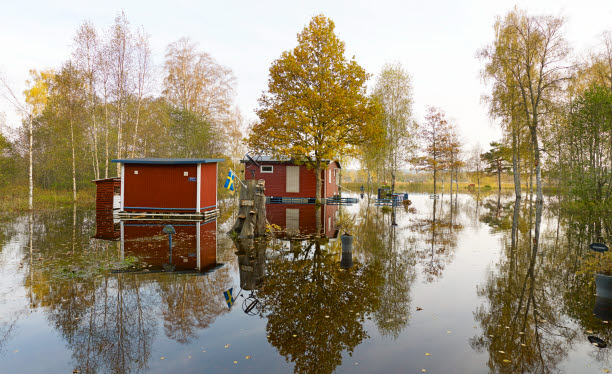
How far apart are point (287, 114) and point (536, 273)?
18.2m

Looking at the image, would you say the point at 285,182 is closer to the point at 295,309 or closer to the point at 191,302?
the point at 191,302

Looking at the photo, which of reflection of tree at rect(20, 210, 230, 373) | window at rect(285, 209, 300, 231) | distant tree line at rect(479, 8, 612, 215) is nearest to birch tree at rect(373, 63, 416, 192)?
distant tree line at rect(479, 8, 612, 215)

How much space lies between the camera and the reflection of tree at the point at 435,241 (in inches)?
334

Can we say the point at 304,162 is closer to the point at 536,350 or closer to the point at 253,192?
the point at 253,192

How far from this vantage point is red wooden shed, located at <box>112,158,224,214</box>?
1753 centimetres

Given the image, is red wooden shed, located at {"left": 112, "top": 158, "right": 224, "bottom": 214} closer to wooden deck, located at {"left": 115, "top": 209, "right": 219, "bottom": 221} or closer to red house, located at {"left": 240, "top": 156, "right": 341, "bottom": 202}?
wooden deck, located at {"left": 115, "top": 209, "right": 219, "bottom": 221}

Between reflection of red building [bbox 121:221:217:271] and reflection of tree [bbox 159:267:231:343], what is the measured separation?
35.0 inches

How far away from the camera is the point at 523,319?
5.21 meters

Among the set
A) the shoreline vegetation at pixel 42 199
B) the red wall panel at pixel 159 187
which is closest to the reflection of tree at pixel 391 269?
the red wall panel at pixel 159 187

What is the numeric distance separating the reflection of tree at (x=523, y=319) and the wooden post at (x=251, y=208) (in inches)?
298

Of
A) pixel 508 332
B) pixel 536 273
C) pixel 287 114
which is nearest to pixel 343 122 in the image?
pixel 287 114

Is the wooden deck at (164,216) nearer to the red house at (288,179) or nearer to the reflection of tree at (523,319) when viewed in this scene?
the red house at (288,179)

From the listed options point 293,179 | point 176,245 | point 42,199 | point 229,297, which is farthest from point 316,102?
point 42,199

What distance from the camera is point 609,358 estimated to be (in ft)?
13.8
